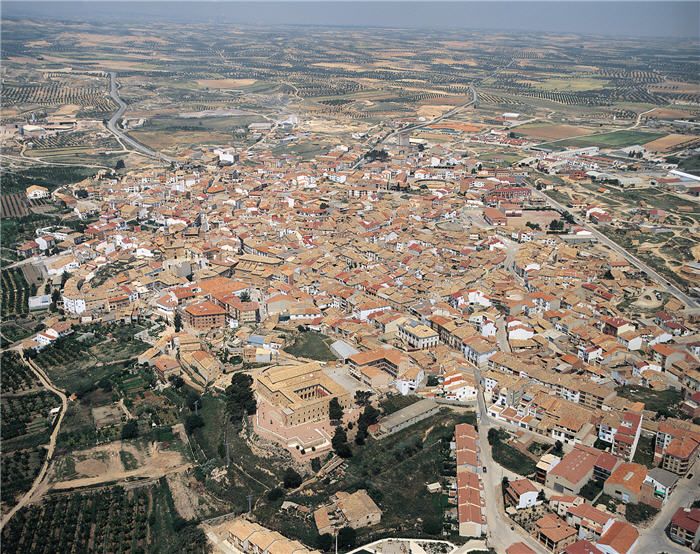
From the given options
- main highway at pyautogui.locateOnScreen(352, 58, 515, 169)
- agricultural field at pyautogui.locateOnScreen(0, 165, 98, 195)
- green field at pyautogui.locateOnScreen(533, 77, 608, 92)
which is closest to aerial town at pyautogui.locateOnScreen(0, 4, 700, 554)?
agricultural field at pyautogui.locateOnScreen(0, 165, 98, 195)

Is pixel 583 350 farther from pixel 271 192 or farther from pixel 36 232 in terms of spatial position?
pixel 36 232

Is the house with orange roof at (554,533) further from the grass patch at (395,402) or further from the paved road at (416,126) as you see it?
the paved road at (416,126)

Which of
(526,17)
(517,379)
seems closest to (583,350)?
(517,379)

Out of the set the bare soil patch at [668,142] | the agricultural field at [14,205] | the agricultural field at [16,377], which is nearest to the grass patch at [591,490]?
the agricultural field at [16,377]

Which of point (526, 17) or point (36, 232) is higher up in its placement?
point (526, 17)

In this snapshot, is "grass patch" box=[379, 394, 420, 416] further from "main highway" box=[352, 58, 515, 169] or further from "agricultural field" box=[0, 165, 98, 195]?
"agricultural field" box=[0, 165, 98, 195]

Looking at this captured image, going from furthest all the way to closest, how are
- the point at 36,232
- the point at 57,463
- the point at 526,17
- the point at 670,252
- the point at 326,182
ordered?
the point at 526,17 → the point at 326,182 → the point at 36,232 → the point at 670,252 → the point at 57,463

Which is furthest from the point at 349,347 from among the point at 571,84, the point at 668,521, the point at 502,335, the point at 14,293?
the point at 571,84
